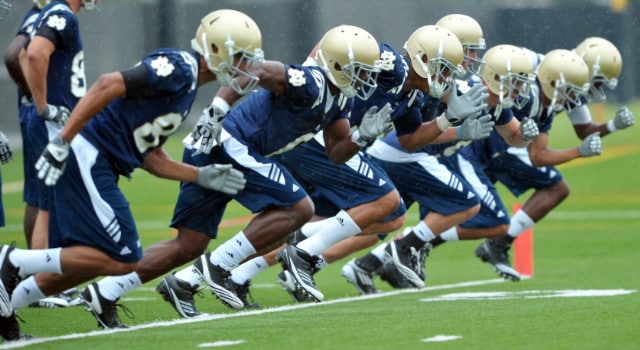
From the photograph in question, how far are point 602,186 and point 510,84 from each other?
9.58 metres

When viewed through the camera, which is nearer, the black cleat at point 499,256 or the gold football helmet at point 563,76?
the gold football helmet at point 563,76

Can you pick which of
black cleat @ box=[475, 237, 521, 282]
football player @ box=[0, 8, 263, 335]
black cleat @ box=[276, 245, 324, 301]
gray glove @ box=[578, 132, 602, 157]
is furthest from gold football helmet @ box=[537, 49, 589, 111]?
football player @ box=[0, 8, 263, 335]

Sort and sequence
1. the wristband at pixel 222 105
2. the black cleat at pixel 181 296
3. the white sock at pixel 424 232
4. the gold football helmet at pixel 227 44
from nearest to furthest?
1. the gold football helmet at pixel 227 44
2. the wristband at pixel 222 105
3. the black cleat at pixel 181 296
4. the white sock at pixel 424 232

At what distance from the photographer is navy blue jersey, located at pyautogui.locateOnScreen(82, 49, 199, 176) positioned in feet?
19.1

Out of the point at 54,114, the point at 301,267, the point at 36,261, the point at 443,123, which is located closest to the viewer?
the point at 36,261

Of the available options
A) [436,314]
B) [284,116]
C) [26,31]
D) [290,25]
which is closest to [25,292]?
[284,116]

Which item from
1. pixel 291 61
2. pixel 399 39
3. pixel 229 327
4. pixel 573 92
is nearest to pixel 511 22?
pixel 399 39

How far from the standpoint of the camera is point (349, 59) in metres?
7.06

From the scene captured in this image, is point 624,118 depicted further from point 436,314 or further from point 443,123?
point 436,314

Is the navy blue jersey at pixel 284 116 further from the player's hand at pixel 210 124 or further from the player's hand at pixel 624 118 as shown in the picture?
the player's hand at pixel 624 118

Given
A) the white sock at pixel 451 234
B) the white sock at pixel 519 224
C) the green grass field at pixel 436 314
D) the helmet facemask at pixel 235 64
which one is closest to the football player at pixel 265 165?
the green grass field at pixel 436 314

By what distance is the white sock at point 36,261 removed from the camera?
5.68 m

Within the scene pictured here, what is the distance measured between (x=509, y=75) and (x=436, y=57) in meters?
0.96

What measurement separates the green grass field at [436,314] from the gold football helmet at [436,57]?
136 cm
